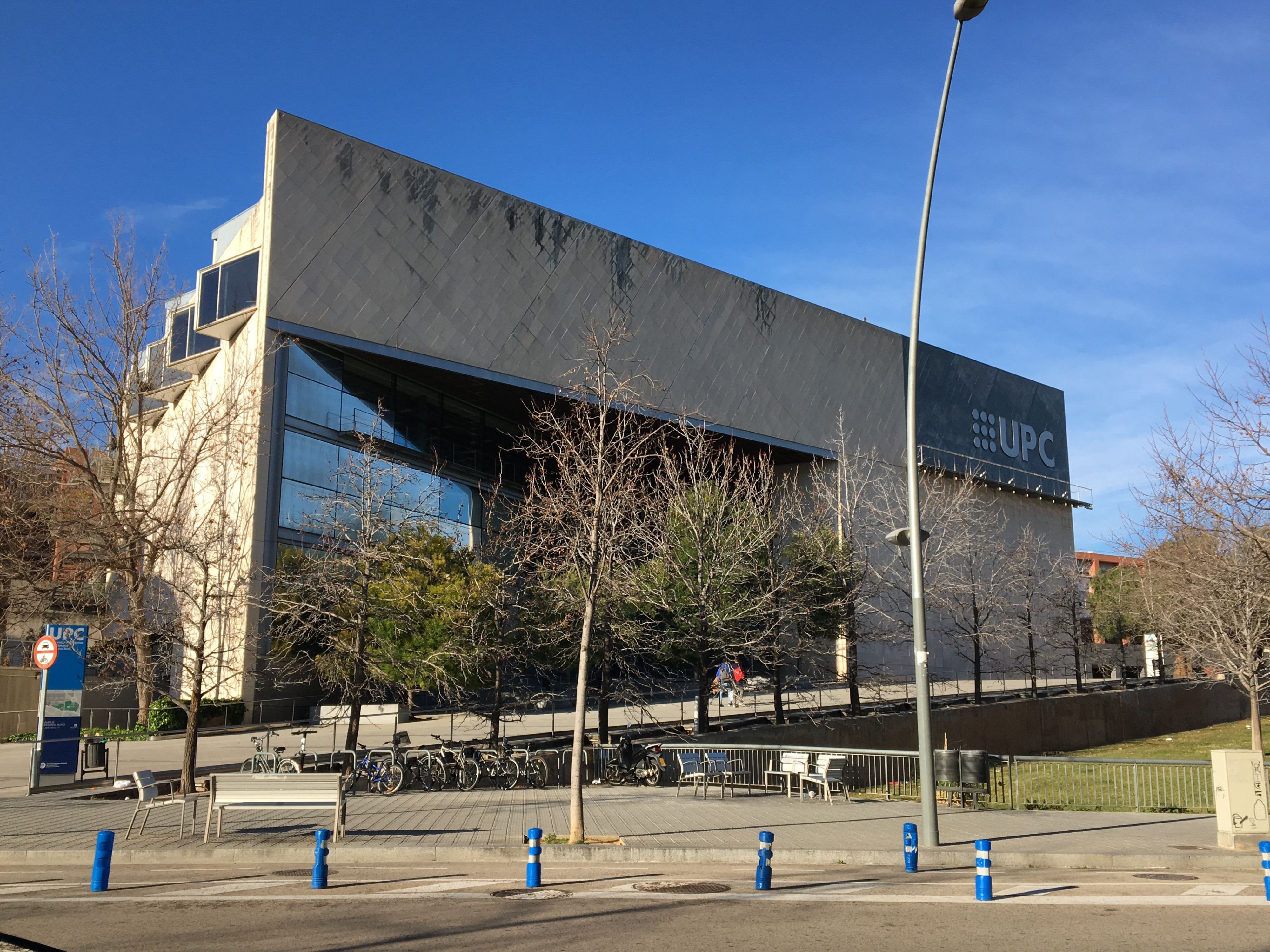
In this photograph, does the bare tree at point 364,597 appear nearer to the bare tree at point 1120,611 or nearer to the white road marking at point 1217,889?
the white road marking at point 1217,889

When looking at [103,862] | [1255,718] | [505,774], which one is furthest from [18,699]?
[1255,718]

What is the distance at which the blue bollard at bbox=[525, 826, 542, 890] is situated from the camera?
10023mm

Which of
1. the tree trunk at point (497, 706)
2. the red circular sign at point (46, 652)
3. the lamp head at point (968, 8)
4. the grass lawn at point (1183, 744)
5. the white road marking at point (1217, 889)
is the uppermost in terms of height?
the lamp head at point (968, 8)

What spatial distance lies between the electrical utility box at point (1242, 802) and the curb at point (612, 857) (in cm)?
32

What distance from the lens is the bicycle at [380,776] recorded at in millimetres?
19125

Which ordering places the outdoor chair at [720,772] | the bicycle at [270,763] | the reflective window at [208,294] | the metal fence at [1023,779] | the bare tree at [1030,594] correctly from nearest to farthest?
the metal fence at [1023,779], the bicycle at [270,763], the outdoor chair at [720,772], the reflective window at [208,294], the bare tree at [1030,594]

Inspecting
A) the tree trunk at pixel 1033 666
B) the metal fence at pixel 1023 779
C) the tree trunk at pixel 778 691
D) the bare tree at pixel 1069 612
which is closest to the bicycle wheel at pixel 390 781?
the metal fence at pixel 1023 779

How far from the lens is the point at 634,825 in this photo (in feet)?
49.1

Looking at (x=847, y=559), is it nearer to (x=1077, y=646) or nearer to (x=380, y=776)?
(x=380, y=776)

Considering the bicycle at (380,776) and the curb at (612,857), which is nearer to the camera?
the curb at (612,857)

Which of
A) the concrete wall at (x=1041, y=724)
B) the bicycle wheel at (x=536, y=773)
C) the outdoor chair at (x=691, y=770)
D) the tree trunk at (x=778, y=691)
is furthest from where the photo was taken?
the concrete wall at (x=1041, y=724)

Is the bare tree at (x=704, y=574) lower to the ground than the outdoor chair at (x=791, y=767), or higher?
higher

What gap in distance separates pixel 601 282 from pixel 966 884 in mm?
35508

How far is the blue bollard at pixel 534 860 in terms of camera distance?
10023mm
